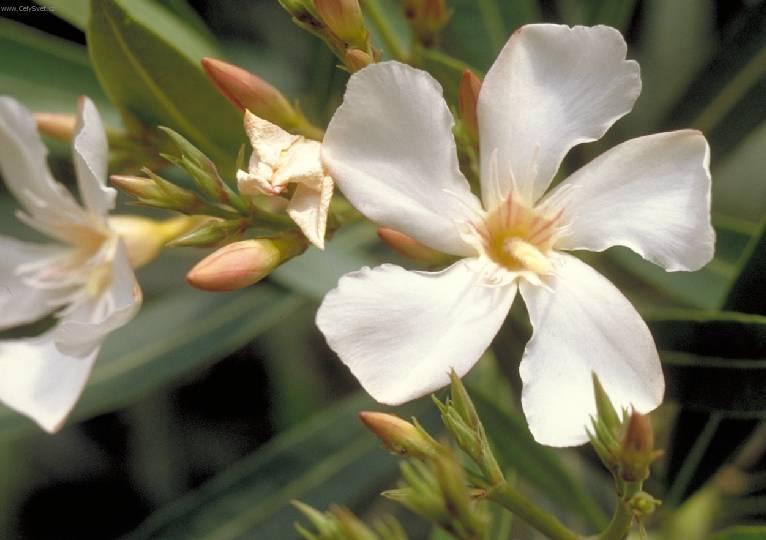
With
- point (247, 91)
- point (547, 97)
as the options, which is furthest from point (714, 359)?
point (247, 91)

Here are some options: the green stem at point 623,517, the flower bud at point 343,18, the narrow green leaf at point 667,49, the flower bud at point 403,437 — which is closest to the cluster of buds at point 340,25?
the flower bud at point 343,18

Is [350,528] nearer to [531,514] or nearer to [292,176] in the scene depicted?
[531,514]

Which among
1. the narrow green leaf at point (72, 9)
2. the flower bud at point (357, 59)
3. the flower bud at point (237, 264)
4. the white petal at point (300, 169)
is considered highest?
the flower bud at point (357, 59)

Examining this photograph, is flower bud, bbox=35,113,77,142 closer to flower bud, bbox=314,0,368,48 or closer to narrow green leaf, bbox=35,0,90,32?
narrow green leaf, bbox=35,0,90,32

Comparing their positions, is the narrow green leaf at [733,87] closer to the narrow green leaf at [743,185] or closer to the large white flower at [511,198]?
the narrow green leaf at [743,185]

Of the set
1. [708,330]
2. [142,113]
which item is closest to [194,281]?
[142,113]

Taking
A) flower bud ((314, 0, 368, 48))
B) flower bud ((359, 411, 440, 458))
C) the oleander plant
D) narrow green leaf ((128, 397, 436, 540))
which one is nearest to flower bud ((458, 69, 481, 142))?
the oleander plant
